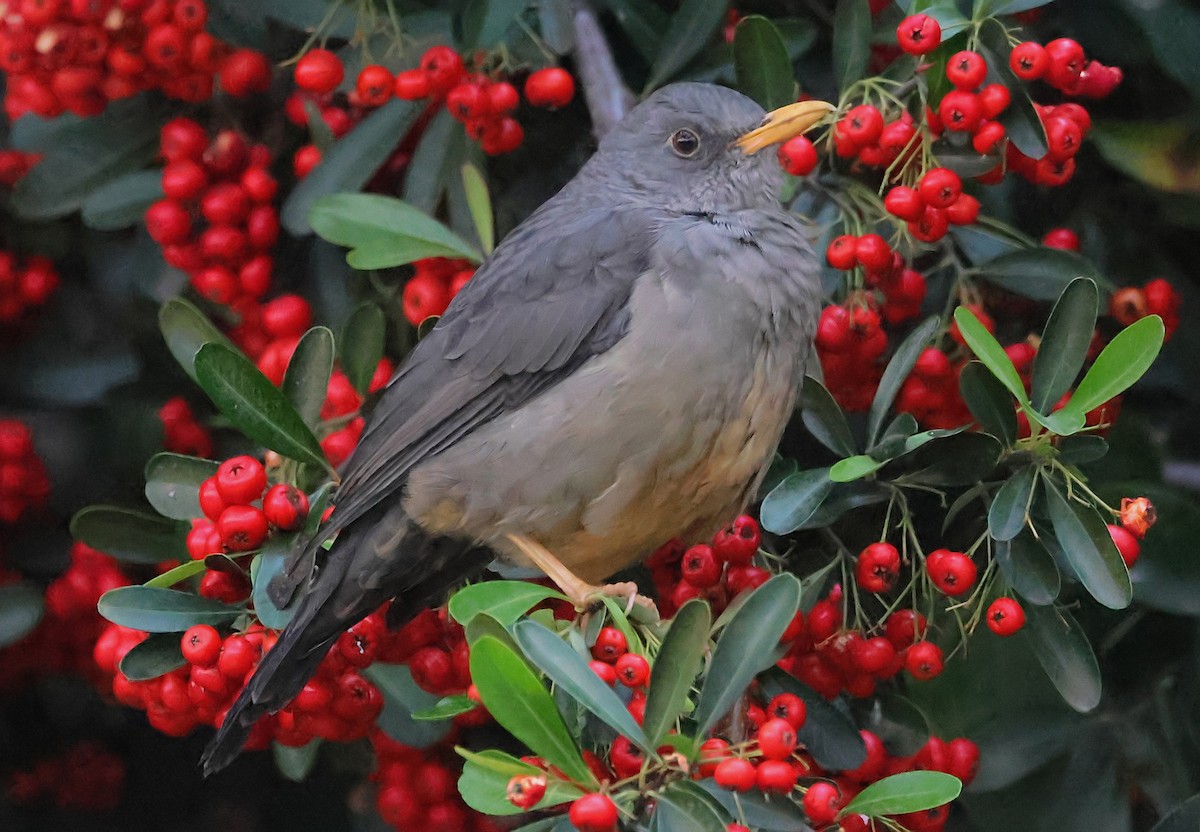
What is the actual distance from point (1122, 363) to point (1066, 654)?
54 centimetres

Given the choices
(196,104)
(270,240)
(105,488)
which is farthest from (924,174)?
(105,488)

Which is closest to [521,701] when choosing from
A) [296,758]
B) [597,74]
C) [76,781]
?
[296,758]

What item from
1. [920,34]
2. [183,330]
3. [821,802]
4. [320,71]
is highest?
[320,71]

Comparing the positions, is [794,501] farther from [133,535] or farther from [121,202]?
[121,202]

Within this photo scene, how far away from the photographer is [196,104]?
3.17m

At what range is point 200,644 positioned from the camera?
2373 millimetres

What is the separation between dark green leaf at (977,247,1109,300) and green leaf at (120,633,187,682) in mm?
1683

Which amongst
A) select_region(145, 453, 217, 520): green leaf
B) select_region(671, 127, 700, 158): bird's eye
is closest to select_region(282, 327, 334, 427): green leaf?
select_region(145, 453, 217, 520): green leaf

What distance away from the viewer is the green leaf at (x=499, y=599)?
217cm

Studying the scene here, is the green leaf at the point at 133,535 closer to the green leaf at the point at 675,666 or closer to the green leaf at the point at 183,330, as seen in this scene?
the green leaf at the point at 183,330

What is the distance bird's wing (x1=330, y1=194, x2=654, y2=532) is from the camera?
2592mm

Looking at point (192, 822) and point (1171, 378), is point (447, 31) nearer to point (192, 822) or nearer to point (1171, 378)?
point (1171, 378)

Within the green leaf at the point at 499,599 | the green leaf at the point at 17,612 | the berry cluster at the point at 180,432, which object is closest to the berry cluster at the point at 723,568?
the green leaf at the point at 499,599

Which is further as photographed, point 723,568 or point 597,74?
point 597,74
